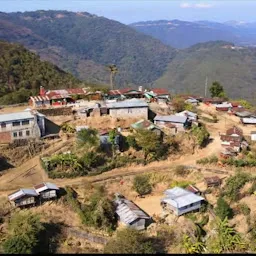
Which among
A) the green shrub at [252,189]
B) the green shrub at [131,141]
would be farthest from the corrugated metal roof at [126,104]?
the green shrub at [252,189]

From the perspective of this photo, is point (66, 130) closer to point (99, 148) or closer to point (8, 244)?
point (99, 148)

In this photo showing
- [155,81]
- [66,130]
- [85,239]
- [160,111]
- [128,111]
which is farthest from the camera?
[155,81]

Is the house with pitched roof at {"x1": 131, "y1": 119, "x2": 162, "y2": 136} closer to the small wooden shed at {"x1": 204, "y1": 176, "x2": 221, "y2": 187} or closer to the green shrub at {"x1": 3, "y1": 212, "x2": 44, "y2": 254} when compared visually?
the small wooden shed at {"x1": 204, "y1": 176, "x2": 221, "y2": 187}

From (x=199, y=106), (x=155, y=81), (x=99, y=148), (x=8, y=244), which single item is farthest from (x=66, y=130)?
(x=155, y=81)

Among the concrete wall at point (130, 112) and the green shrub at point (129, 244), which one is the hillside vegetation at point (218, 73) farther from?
the green shrub at point (129, 244)

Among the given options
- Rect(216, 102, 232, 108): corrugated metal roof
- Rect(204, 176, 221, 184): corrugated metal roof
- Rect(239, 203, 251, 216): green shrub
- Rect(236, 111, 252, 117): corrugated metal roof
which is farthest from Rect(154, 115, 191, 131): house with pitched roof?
Rect(239, 203, 251, 216): green shrub

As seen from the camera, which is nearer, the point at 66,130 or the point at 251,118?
the point at 66,130
